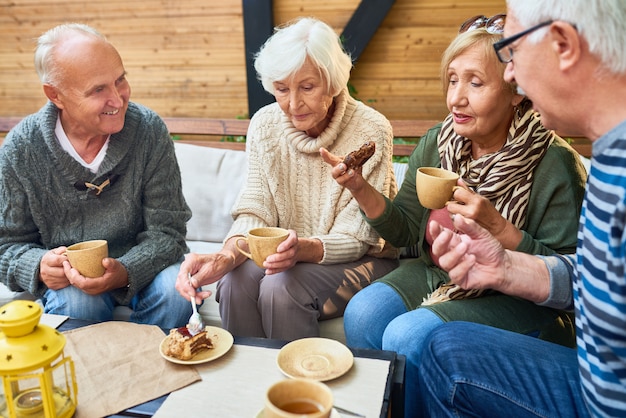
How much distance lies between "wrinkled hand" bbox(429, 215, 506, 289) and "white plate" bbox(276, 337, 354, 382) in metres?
0.35

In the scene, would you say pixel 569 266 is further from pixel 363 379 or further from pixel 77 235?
pixel 77 235

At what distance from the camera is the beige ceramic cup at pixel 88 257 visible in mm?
1588

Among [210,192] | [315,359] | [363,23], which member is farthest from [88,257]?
[363,23]

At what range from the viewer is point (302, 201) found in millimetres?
2148

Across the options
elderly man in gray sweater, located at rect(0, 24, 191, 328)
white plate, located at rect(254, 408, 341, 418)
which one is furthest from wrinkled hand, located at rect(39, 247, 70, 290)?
white plate, located at rect(254, 408, 341, 418)

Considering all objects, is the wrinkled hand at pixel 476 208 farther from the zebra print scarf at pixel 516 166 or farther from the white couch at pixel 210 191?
the white couch at pixel 210 191

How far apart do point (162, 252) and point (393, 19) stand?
9.72 feet

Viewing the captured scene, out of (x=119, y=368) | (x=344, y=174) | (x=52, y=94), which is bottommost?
(x=119, y=368)

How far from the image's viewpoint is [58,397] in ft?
3.92

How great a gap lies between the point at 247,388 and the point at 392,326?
560 mm

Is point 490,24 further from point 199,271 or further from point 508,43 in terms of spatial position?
point 199,271

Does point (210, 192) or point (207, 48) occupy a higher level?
point (207, 48)

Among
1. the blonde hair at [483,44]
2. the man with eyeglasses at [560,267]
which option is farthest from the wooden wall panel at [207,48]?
the man with eyeglasses at [560,267]

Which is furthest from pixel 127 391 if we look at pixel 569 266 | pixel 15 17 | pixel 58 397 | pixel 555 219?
pixel 15 17
